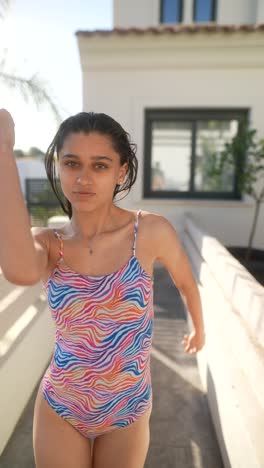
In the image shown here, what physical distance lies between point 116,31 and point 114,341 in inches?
206

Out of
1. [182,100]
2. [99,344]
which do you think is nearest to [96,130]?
[99,344]

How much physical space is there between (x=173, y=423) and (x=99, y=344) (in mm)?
1477

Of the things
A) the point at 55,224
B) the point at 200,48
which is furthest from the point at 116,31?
the point at 55,224

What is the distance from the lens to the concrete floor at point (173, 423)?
72.7 inches

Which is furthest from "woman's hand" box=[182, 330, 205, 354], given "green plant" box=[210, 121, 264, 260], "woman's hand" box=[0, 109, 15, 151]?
"green plant" box=[210, 121, 264, 260]

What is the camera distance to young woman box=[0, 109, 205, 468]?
989 millimetres

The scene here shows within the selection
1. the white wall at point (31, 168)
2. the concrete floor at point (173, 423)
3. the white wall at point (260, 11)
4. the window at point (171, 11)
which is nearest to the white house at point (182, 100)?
the window at point (171, 11)

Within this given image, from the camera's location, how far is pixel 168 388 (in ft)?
8.10

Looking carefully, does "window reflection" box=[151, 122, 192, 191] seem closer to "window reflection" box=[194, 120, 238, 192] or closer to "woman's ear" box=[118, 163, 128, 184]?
"window reflection" box=[194, 120, 238, 192]

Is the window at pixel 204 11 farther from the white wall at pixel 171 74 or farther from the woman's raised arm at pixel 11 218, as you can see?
the woman's raised arm at pixel 11 218

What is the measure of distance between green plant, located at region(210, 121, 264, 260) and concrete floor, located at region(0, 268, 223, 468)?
2.65 m

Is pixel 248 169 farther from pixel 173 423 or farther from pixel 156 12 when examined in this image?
pixel 156 12

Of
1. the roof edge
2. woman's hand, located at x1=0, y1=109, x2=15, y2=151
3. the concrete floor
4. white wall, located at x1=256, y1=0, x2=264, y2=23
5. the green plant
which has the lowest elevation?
the concrete floor

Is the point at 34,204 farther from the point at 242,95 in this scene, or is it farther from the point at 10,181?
the point at 10,181
